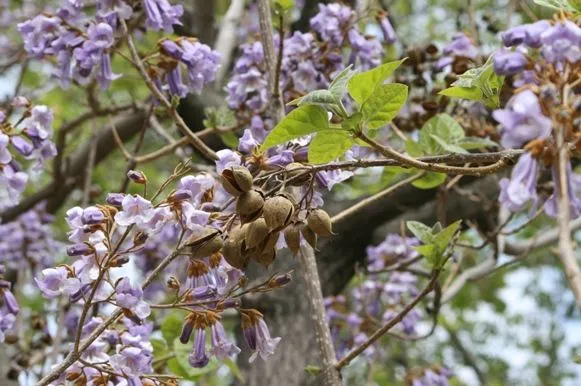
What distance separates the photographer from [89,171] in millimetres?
2941

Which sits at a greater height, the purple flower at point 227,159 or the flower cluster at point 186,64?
the purple flower at point 227,159

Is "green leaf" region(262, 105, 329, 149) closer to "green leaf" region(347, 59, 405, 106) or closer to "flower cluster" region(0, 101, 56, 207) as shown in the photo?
"green leaf" region(347, 59, 405, 106)

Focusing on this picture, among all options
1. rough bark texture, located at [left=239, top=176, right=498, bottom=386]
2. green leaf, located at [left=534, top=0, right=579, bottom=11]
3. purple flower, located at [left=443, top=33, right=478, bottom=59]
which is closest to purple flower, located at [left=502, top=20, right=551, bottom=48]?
green leaf, located at [left=534, top=0, right=579, bottom=11]

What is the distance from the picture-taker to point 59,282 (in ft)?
4.56

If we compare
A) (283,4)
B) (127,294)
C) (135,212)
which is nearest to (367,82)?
(135,212)

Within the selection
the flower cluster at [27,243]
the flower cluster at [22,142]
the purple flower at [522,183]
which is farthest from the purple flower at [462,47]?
the flower cluster at [27,243]

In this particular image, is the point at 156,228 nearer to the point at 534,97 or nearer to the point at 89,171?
the point at 534,97

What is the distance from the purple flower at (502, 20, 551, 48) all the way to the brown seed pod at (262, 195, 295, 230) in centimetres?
37

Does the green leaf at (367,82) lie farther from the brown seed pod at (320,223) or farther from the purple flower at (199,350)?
the purple flower at (199,350)

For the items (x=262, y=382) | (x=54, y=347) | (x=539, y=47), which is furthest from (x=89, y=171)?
(x=539, y=47)

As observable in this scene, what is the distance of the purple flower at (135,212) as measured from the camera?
1.26m

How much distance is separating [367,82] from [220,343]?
1.95 feet

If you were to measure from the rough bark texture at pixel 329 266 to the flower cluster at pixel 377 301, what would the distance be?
0.32ft

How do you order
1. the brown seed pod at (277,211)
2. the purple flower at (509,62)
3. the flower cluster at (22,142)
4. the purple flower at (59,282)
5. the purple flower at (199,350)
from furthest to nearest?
the flower cluster at (22,142) < the purple flower at (199,350) < the purple flower at (59,282) < the brown seed pod at (277,211) < the purple flower at (509,62)
